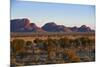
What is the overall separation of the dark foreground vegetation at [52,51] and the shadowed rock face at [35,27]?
3.1 inches

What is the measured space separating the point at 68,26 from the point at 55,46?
0.73ft

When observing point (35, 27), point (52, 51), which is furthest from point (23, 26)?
point (52, 51)

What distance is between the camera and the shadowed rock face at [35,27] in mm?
1686

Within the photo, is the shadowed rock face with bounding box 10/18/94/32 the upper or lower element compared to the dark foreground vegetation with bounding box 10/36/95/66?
upper

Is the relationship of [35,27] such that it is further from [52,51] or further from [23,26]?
[52,51]

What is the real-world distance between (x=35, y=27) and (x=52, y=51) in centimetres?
26

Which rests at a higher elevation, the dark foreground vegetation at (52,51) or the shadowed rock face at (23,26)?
the shadowed rock face at (23,26)

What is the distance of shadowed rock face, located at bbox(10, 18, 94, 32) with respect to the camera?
1686 millimetres

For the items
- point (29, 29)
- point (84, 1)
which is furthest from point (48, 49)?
point (84, 1)

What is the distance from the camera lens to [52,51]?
179 cm

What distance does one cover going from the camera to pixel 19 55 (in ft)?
5.56

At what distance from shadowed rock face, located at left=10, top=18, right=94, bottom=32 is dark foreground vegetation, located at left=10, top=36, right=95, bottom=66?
0.26 feet

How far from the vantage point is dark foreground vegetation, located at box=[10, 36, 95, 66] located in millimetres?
1694

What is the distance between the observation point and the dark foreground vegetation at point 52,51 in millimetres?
1694
